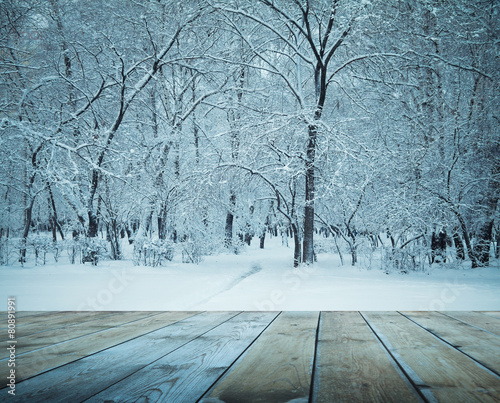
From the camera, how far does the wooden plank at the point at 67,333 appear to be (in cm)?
192

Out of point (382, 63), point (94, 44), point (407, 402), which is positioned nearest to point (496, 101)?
point (382, 63)

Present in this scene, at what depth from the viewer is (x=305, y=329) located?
2.20 m

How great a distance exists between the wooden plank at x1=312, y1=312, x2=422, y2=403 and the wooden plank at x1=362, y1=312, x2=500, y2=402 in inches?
2.4

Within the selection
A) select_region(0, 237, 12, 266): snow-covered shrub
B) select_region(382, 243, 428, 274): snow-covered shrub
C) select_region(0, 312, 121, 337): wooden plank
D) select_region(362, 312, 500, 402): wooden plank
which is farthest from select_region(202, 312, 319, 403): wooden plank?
select_region(0, 237, 12, 266): snow-covered shrub

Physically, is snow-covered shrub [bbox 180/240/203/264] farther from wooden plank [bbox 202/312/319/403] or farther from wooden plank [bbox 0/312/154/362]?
wooden plank [bbox 202/312/319/403]

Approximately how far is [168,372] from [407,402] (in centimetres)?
88

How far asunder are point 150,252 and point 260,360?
10.2m

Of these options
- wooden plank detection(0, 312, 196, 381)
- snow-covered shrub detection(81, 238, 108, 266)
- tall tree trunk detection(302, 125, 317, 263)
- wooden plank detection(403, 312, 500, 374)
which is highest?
tall tree trunk detection(302, 125, 317, 263)

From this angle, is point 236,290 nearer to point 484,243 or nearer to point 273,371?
point 273,371

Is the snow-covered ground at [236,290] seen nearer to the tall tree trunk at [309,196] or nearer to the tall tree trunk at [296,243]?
the tall tree trunk at [309,196]

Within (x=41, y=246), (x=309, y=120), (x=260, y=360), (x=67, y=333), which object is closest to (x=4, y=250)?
(x=41, y=246)

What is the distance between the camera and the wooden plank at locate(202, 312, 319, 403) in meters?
1.20

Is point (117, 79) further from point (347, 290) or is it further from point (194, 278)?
point (347, 290)

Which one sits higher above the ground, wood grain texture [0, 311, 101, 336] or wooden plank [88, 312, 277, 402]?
wooden plank [88, 312, 277, 402]
